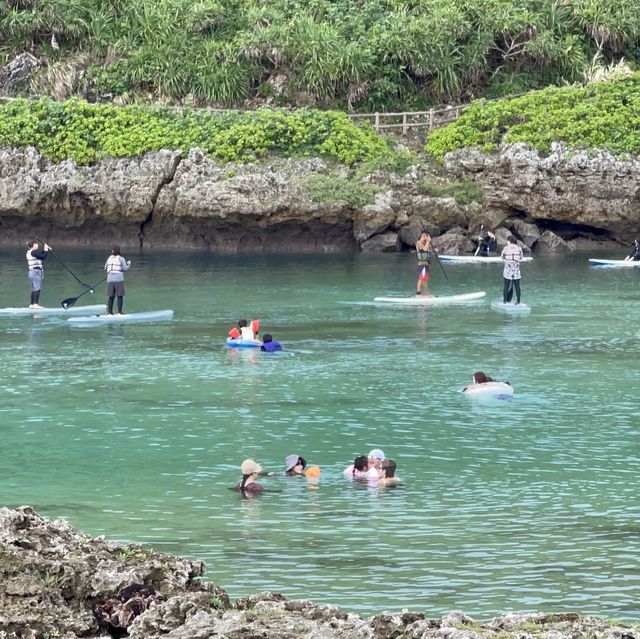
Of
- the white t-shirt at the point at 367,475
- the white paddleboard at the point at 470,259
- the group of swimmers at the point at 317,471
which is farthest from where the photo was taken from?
the white paddleboard at the point at 470,259

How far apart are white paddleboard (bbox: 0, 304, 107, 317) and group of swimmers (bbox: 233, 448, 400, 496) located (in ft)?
58.3

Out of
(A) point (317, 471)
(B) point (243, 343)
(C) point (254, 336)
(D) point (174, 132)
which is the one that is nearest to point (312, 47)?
(D) point (174, 132)

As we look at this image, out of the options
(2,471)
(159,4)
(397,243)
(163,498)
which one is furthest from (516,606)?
(159,4)

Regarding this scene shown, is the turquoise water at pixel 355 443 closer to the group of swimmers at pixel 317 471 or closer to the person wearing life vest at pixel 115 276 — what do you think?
the group of swimmers at pixel 317 471

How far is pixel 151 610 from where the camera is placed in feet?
31.1

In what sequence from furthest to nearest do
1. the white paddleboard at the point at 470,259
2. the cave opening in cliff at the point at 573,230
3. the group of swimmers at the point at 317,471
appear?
the cave opening in cliff at the point at 573,230, the white paddleboard at the point at 470,259, the group of swimmers at the point at 317,471

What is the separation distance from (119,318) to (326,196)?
51.8 feet

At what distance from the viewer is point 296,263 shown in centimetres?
4850

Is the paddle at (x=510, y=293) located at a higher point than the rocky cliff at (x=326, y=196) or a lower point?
lower

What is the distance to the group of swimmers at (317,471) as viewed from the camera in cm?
1775

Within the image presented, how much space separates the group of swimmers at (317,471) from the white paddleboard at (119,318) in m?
A: 16.2

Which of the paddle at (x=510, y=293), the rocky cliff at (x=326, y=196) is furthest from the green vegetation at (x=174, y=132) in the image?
the paddle at (x=510, y=293)

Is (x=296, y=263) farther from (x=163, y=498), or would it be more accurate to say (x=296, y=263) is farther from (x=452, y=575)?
(x=452, y=575)

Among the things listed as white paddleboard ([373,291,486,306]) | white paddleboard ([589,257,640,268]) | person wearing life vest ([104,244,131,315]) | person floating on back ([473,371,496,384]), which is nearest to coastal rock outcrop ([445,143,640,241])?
white paddleboard ([589,257,640,268])
